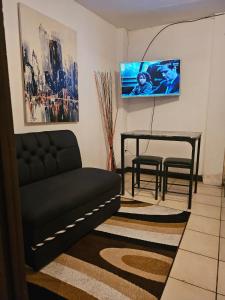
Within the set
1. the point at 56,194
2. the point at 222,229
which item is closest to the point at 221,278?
the point at 222,229

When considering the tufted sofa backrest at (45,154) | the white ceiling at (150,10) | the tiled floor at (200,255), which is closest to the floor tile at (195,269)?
the tiled floor at (200,255)

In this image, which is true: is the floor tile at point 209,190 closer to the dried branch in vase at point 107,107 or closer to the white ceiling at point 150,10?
the dried branch in vase at point 107,107

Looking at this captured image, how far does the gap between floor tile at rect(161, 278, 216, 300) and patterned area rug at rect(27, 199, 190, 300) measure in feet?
0.16

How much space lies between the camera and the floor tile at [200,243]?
1.82m

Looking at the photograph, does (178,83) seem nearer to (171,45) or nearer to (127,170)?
(171,45)

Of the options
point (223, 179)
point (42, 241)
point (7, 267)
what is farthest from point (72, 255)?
point (223, 179)

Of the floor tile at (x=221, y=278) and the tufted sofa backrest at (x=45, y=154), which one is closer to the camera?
the floor tile at (x=221, y=278)

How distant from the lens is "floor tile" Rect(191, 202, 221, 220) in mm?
2447

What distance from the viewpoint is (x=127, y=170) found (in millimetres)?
4219

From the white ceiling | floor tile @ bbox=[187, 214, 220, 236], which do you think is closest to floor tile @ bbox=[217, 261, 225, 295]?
floor tile @ bbox=[187, 214, 220, 236]

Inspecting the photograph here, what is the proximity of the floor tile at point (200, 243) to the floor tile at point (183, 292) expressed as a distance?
1.34 ft

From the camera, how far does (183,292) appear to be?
4.61 ft

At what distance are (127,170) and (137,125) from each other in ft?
2.89

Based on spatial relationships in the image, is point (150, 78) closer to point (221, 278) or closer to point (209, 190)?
point (209, 190)
